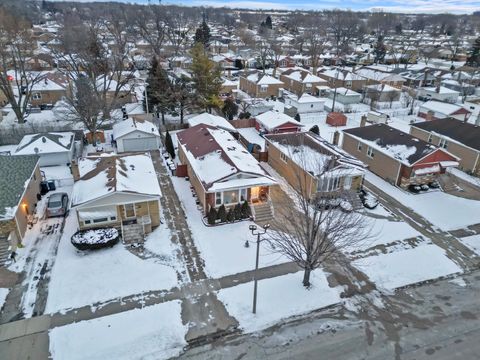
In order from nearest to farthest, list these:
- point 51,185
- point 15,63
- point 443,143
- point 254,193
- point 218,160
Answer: point 254,193
point 218,160
point 51,185
point 443,143
point 15,63

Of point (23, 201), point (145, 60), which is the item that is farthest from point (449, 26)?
point (23, 201)

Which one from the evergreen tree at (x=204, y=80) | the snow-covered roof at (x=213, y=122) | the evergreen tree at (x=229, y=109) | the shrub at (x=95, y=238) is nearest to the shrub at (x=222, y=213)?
the shrub at (x=95, y=238)

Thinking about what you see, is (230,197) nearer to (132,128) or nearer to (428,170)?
(132,128)

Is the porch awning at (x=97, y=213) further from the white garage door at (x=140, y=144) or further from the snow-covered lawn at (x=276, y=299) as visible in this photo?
the white garage door at (x=140, y=144)

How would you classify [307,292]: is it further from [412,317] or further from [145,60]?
[145,60]

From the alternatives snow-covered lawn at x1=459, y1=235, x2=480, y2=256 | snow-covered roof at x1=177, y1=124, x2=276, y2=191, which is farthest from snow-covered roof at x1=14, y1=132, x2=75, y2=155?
snow-covered lawn at x1=459, y1=235, x2=480, y2=256

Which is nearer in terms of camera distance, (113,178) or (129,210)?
(129,210)

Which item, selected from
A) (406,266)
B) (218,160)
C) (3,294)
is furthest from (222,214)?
(3,294)
